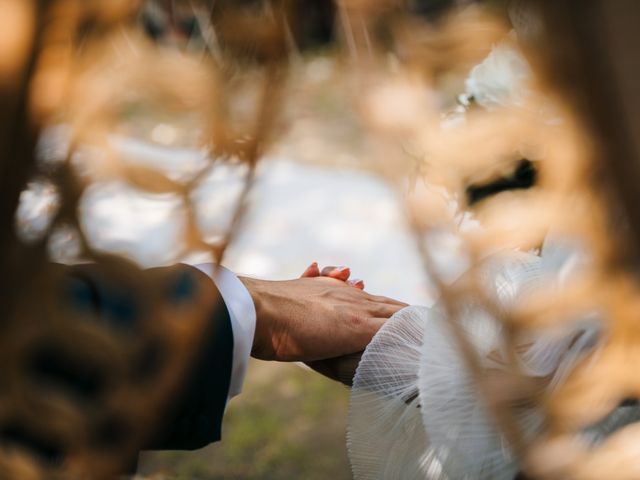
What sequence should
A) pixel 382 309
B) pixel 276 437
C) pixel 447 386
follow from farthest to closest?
pixel 276 437 → pixel 382 309 → pixel 447 386

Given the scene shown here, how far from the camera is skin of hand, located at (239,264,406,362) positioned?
1.06m

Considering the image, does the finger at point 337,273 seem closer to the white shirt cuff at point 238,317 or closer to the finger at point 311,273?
the finger at point 311,273

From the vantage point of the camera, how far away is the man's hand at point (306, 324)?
1.06m

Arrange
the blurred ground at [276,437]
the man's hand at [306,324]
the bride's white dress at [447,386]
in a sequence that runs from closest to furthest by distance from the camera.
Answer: the bride's white dress at [447,386] → the man's hand at [306,324] → the blurred ground at [276,437]

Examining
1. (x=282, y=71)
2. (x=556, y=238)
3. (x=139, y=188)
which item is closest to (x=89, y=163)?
(x=139, y=188)

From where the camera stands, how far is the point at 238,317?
96 cm

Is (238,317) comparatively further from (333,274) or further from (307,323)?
(333,274)

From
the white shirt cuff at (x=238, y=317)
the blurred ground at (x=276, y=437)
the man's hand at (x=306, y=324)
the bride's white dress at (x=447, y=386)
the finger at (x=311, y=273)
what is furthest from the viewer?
the blurred ground at (x=276, y=437)

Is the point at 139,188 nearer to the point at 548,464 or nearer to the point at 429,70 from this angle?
the point at 429,70

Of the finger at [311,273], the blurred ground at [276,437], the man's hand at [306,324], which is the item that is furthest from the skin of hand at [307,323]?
the blurred ground at [276,437]

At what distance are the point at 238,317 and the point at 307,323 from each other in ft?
0.47

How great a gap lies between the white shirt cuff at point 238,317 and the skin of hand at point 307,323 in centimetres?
4

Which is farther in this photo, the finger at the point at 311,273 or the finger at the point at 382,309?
the finger at the point at 311,273

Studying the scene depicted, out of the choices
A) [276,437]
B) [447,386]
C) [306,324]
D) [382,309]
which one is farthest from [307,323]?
[276,437]
